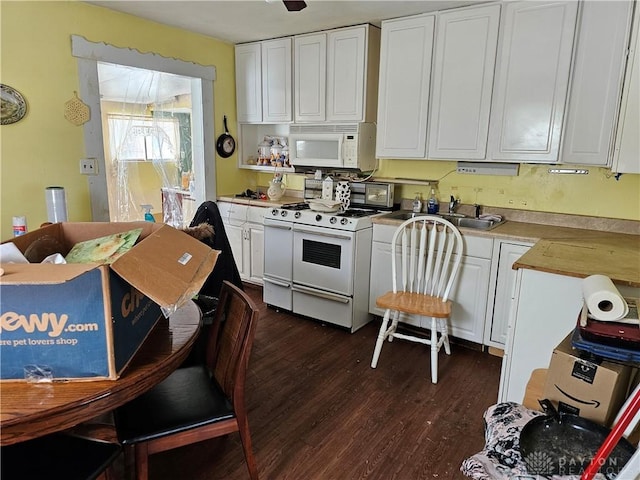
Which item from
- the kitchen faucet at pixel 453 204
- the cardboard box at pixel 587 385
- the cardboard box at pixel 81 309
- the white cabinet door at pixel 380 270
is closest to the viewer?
the cardboard box at pixel 81 309

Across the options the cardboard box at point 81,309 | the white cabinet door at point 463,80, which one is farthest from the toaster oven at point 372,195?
the cardboard box at point 81,309

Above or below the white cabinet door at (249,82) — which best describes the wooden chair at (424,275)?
below

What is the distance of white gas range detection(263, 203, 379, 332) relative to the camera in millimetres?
3096

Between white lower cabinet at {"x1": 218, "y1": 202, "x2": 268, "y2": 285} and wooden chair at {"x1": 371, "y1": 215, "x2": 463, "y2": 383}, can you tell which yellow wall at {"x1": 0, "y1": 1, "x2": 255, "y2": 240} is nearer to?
white lower cabinet at {"x1": 218, "y1": 202, "x2": 268, "y2": 285}

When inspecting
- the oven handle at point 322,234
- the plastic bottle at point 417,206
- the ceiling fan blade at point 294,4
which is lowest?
the oven handle at point 322,234

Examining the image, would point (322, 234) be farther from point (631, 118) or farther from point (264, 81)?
point (631, 118)

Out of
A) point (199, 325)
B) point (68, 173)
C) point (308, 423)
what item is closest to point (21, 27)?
point (68, 173)

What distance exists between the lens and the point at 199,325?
1.54 meters

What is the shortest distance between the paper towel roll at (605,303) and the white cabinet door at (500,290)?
47.4 inches

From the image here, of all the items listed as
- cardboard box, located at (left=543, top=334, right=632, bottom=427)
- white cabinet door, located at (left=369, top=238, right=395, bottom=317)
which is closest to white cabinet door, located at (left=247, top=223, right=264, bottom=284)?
white cabinet door, located at (left=369, top=238, right=395, bottom=317)

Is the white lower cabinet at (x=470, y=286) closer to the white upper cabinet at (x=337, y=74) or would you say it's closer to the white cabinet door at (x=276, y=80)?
the white upper cabinet at (x=337, y=74)

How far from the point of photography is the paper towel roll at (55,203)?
108 inches

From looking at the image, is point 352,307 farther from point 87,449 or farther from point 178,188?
point 178,188

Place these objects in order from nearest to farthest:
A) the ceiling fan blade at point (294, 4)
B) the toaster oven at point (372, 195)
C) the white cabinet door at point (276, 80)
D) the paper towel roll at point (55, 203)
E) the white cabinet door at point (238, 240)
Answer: the ceiling fan blade at point (294, 4)
the paper towel roll at point (55, 203)
the toaster oven at point (372, 195)
the white cabinet door at point (276, 80)
the white cabinet door at point (238, 240)
